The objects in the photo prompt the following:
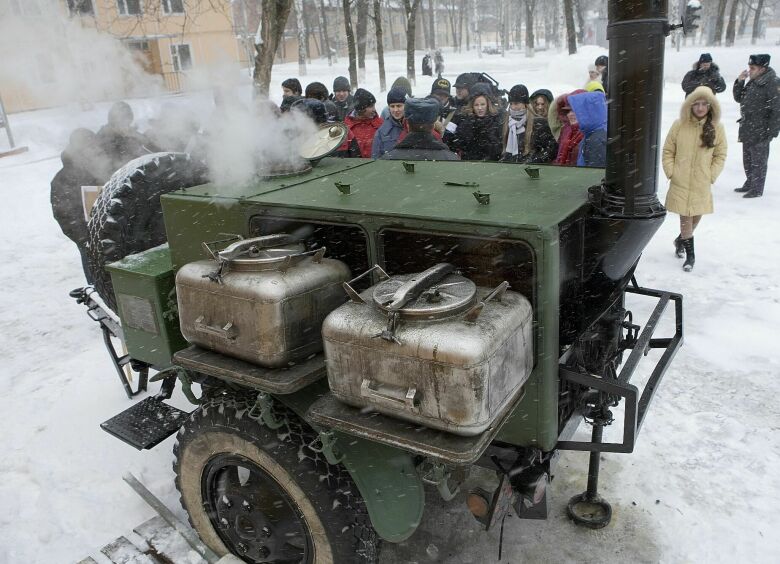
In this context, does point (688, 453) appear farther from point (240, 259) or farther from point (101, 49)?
point (101, 49)

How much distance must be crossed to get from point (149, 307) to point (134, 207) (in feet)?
2.90

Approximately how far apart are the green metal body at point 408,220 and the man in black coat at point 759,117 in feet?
24.4

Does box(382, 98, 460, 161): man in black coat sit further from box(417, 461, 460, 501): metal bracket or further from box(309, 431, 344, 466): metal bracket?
box(417, 461, 460, 501): metal bracket

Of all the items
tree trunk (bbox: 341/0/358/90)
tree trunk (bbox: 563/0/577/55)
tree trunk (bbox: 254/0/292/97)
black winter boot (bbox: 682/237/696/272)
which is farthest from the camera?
tree trunk (bbox: 563/0/577/55)

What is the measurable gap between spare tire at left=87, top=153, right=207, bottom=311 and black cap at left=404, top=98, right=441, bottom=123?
5.35 ft

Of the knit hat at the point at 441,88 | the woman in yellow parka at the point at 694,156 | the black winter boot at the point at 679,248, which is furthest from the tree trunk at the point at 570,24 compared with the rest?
the woman in yellow parka at the point at 694,156

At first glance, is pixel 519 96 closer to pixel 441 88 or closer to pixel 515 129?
pixel 515 129

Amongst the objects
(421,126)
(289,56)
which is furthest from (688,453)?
(289,56)

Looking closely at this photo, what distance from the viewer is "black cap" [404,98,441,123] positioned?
4852 millimetres

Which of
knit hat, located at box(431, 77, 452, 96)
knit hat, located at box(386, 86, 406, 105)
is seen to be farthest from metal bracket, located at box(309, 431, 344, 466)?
knit hat, located at box(431, 77, 452, 96)

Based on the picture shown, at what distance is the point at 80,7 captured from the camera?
7082 mm

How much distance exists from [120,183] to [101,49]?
3.63 meters

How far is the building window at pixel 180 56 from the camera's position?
29.5ft

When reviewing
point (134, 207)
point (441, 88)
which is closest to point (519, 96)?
point (441, 88)
